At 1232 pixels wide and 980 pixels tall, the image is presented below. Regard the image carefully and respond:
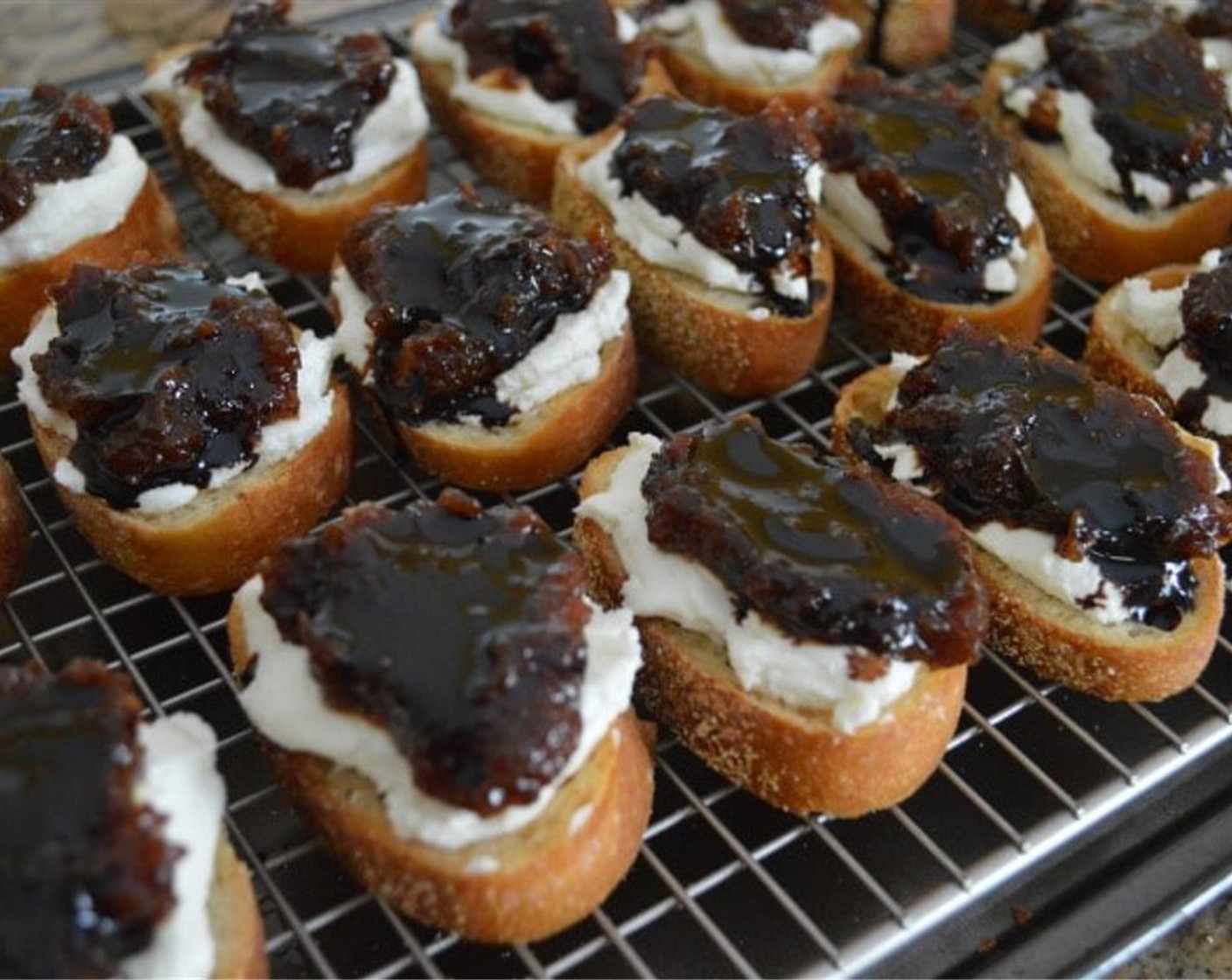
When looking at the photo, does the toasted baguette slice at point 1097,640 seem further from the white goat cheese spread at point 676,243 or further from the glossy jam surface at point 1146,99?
the glossy jam surface at point 1146,99

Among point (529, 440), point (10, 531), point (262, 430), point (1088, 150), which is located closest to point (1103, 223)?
point (1088, 150)

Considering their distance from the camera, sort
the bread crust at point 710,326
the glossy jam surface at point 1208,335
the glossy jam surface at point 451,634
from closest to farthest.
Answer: the glossy jam surface at point 451,634 → the glossy jam surface at point 1208,335 → the bread crust at point 710,326

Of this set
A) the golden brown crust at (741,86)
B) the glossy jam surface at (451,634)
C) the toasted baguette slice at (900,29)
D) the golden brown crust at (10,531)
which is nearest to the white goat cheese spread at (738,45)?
the golden brown crust at (741,86)

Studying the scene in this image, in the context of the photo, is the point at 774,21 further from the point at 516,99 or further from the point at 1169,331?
the point at 1169,331

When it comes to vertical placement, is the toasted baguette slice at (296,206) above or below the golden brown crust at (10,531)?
above

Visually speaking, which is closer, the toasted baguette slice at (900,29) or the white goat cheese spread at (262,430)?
the white goat cheese spread at (262,430)

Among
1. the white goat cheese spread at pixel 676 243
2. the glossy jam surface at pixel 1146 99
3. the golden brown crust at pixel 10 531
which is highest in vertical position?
the glossy jam surface at pixel 1146 99

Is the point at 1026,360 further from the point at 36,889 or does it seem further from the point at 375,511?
the point at 36,889

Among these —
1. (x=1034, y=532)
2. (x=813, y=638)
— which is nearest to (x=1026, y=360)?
(x=1034, y=532)
